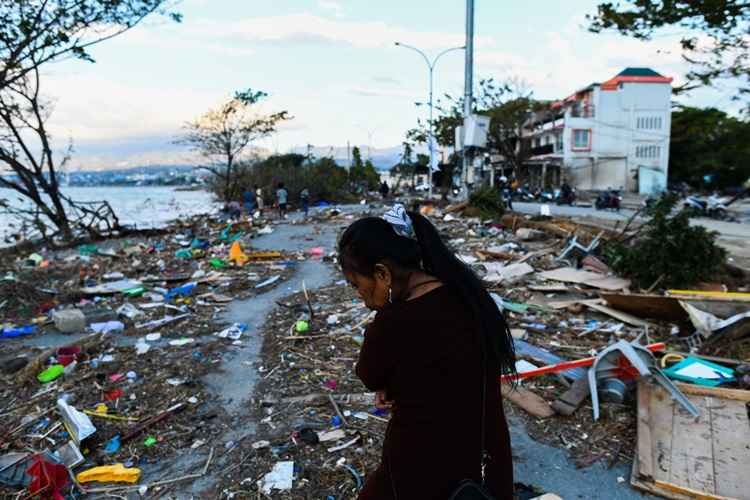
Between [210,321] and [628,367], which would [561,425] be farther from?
[210,321]

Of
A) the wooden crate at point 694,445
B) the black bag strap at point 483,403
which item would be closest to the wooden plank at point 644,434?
the wooden crate at point 694,445

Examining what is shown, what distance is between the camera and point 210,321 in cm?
623

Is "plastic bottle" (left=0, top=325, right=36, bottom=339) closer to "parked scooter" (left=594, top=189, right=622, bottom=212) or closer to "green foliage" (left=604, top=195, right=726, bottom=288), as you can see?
"green foliage" (left=604, top=195, right=726, bottom=288)

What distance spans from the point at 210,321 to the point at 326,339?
1865 millimetres

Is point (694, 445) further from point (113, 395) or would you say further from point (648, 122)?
point (648, 122)

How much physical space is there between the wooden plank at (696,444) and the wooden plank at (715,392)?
40mm

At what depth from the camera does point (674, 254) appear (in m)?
6.44

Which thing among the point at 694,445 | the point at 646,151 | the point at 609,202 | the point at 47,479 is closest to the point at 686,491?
the point at 694,445

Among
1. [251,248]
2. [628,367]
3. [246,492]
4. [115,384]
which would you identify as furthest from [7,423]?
[251,248]

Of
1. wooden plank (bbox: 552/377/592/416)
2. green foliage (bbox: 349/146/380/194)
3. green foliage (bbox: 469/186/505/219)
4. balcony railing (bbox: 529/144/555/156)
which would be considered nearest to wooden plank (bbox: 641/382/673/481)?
wooden plank (bbox: 552/377/592/416)

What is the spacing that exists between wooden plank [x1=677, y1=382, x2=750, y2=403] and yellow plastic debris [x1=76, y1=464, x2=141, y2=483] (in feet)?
11.8

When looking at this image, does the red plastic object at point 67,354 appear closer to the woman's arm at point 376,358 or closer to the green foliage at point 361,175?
the woman's arm at point 376,358

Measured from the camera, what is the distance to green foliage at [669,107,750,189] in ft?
106

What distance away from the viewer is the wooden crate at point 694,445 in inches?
105
